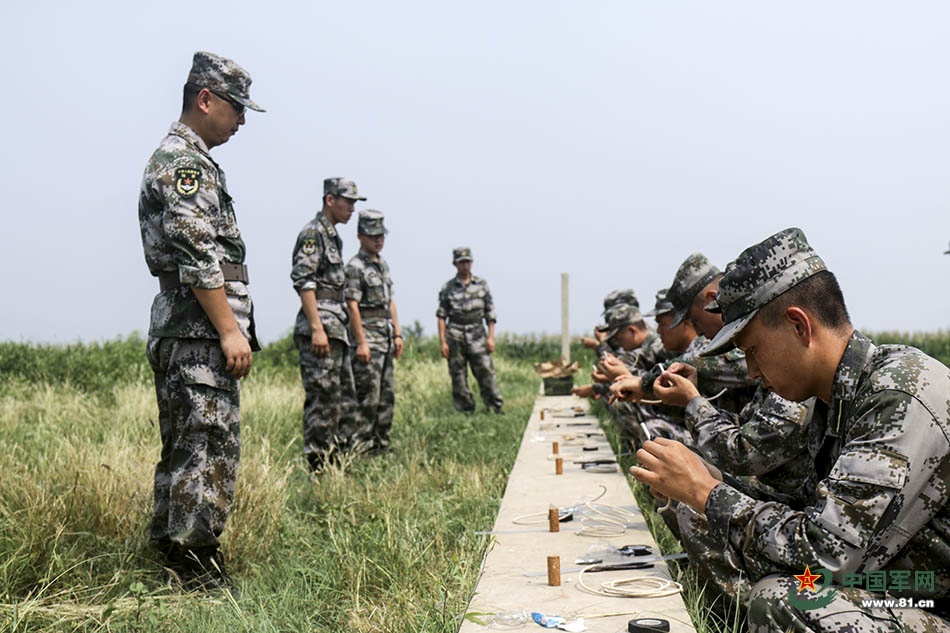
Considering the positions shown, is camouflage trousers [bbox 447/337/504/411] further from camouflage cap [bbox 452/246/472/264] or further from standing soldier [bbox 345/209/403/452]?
standing soldier [bbox 345/209/403/452]

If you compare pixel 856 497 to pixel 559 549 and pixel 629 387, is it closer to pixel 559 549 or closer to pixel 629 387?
pixel 559 549

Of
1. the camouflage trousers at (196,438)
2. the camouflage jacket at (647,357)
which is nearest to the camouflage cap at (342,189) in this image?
the camouflage jacket at (647,357)

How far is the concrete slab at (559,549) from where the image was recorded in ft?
9.39

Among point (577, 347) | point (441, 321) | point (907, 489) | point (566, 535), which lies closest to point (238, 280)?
point (566, 535)

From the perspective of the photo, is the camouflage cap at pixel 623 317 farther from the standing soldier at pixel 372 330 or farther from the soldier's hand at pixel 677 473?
the soldier's hand at pixel 677 473

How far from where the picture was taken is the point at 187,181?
378 cm

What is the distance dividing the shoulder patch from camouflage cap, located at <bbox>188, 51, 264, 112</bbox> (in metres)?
0.48

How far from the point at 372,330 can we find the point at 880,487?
619cm

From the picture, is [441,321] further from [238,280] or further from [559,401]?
[238,280]

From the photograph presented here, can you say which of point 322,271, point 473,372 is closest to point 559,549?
point 322,271

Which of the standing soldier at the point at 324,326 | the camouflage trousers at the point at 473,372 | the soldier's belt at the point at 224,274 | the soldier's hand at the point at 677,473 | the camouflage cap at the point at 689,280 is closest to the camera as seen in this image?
the soldier's hand at the point at 677,473

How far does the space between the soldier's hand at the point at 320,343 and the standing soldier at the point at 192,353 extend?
2533 mm

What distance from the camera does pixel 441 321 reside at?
468 inches

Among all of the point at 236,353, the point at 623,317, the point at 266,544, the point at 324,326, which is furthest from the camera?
the point at 623,317
